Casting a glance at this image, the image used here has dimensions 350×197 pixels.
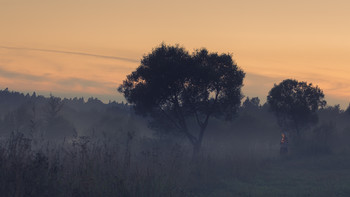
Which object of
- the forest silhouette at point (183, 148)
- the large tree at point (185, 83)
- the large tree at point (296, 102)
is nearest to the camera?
the forest silhouette at point (183, 148)

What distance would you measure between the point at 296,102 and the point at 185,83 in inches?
1035

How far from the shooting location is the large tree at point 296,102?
182 ft

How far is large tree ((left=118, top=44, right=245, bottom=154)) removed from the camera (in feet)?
113

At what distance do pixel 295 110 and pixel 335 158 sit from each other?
76.6 ft

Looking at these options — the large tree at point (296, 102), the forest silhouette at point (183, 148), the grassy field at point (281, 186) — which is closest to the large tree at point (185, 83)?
the forest silhouette at point (183, 148)

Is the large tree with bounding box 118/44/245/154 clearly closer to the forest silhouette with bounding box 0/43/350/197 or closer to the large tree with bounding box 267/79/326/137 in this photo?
the forest silhouette with bounding box 0/43/350/197

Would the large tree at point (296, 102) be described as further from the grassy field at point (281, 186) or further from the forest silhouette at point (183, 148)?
the grassy field at point (281, 186)

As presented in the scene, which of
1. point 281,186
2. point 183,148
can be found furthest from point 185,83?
point 281,186

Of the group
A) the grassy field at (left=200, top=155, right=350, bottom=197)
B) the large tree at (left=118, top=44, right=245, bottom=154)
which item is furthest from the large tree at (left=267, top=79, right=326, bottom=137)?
the grassy field at (left=200, top=155, right=350, bottom=197)

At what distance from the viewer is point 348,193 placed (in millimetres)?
16016

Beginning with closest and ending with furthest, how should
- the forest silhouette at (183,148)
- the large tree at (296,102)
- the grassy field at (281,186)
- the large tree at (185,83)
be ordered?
the forest silhouette at (183,148) → the grassy field at (281,186) → the large tree at (185,83) → the large tree at (296,102)

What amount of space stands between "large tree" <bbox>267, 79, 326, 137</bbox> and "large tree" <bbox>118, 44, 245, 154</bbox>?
21969mm

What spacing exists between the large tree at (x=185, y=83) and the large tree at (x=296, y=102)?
72.1ft

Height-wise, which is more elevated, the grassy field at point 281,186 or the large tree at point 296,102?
the large tree at point 296,102
